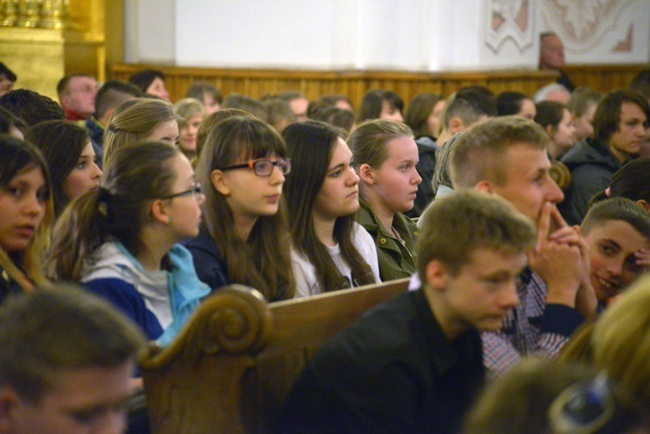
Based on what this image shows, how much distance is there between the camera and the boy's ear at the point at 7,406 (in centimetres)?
154

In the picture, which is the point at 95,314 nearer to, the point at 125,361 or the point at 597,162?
the point at 125,361

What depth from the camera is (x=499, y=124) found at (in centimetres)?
295

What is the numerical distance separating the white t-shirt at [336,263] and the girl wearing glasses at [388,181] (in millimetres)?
200

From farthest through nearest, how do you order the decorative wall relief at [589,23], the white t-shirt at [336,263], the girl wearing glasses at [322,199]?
the decorative wall relief at [589,23] → the girl wearing glasses at [322,199] → the white t-shirt at [336,263]

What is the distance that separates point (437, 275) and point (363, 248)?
1417 millimetres

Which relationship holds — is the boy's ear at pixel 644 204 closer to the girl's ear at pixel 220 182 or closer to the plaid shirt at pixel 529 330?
the plaid shirt at pixel 529 330

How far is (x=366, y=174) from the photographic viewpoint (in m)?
4.05

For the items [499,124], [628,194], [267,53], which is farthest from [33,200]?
[267,53]

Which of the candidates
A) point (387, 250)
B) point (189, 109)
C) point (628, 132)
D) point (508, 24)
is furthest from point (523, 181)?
point (508, 24)

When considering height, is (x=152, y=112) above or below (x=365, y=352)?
above

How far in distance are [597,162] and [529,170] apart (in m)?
3.19

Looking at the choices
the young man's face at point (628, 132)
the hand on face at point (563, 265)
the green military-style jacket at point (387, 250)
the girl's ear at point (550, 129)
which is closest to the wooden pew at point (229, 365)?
the hand on face at point (563, 265)

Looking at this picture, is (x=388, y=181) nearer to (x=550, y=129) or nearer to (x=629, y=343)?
(x=629, y=343)

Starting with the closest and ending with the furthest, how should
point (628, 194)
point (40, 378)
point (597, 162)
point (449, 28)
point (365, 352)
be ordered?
point (40, 378) < point (365, 352) < point (628, 194) < point (597, 162) < point (449, 28)
